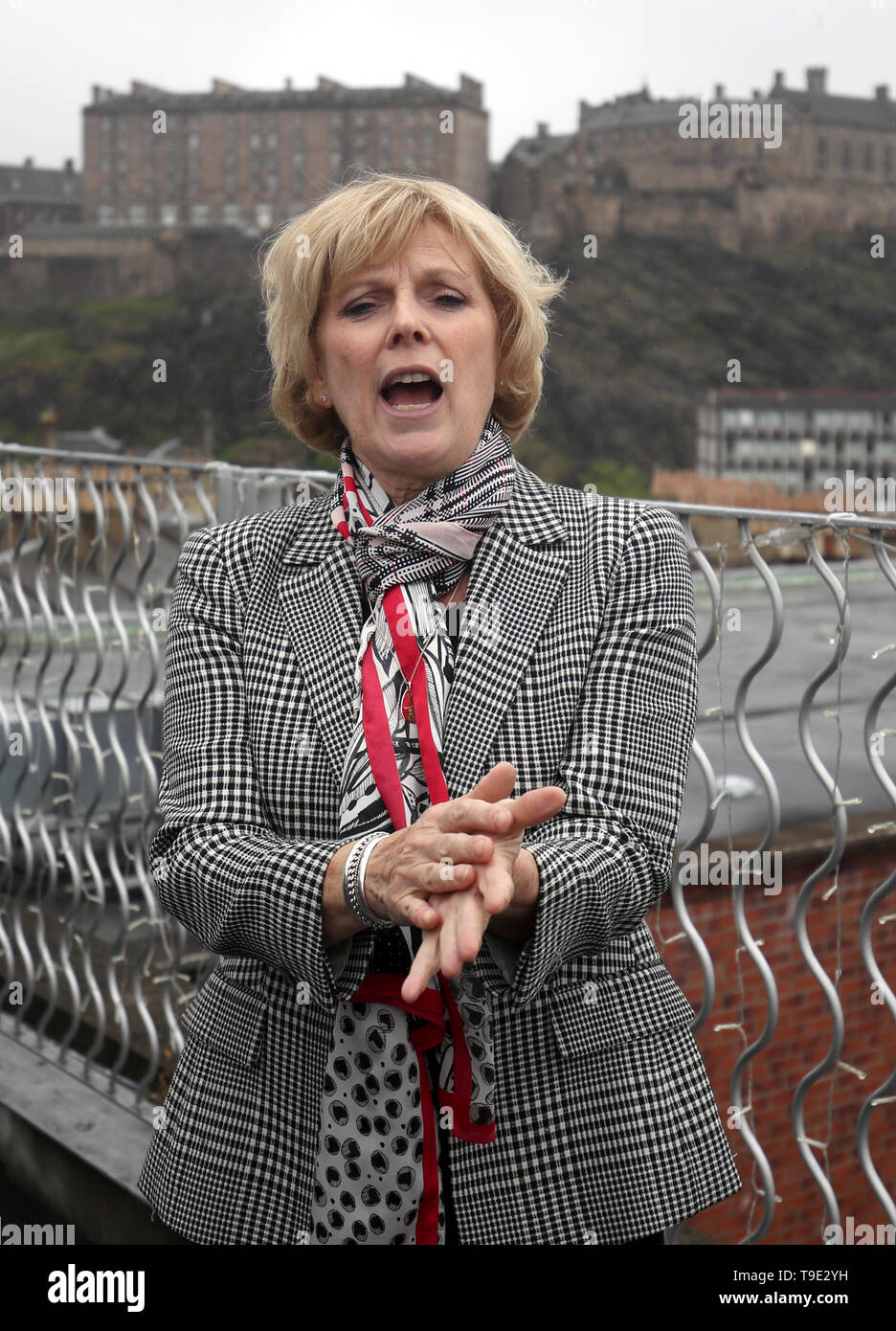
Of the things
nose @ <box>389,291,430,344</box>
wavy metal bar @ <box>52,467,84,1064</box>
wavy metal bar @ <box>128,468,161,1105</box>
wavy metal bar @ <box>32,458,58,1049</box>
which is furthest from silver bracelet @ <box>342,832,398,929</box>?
wavy metal bar @ <box>32,458,58,1049</box>

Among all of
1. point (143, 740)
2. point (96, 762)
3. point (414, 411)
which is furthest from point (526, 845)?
point (96, 762)

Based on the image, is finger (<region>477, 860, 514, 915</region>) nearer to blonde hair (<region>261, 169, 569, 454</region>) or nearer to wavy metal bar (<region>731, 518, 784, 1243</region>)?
blonde hair (<region>261, 169, 569, 454</region>)

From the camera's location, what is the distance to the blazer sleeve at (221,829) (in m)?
1.53

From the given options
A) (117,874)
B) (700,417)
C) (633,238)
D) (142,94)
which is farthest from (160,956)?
(142,94)

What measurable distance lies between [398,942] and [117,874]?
6.44ft

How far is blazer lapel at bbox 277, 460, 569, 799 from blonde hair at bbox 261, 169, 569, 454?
6.5 inches

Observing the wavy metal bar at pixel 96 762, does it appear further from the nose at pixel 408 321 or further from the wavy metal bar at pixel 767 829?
the nose at pixel 408 321

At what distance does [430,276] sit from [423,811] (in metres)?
0.65

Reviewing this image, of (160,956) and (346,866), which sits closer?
(346,866)

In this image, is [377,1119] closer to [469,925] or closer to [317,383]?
[469,925]

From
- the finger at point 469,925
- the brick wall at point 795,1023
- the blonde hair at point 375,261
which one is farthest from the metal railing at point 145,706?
the brick wall at point 795,1023

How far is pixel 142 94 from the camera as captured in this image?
8919cm

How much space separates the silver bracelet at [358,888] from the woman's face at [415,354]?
0.49 m
